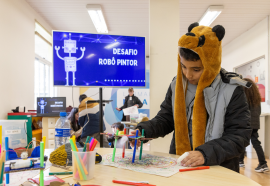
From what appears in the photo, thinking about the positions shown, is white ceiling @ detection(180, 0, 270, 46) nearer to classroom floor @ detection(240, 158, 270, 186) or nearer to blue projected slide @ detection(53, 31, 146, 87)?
blue projected slide @ detection(53, 31, 146, 87)

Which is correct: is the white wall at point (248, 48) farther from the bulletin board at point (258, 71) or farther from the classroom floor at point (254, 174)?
the classroom floor at point (254, 174)

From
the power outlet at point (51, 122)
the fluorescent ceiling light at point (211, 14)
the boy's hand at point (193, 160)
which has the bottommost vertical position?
the power outlet at point (51, 122)

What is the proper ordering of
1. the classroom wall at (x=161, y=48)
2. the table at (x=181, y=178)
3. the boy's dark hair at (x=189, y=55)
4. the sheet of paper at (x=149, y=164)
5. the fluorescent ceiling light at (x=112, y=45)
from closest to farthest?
the table at (x=181, y=178)
the sheet of paper at (x=149, y=164)
the boy's dark hair at (x=189, y=55)
the fluorescent ceiling light at (x=112, y=45)
the classroom wall at (x=161, y=48)

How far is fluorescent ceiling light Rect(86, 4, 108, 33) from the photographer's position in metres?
3.87

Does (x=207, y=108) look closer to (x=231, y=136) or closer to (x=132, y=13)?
(x=231, y=136)

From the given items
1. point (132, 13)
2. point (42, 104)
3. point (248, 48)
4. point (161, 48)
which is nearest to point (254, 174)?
point (161, 48)

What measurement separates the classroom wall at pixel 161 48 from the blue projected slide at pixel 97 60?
37 cm

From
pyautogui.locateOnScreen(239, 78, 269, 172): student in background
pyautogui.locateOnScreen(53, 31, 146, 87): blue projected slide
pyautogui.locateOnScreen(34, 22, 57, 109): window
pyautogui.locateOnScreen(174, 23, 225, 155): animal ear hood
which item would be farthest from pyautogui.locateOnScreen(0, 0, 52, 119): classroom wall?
pyautogui.locateOnScreen(239, 78, 269, 172): student in background

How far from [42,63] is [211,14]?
3.98m

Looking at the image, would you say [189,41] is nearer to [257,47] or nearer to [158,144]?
[158,144]

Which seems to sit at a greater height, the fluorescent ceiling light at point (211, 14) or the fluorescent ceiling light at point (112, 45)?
the fluorescent ceiling light at point (211, 14)

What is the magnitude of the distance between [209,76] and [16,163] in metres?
0.89

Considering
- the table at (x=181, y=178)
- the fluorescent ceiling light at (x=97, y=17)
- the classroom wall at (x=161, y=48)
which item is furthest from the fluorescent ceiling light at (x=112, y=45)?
the fluorescent ceiling light at (x=97, y=17)

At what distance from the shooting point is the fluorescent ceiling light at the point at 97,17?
3.87m
